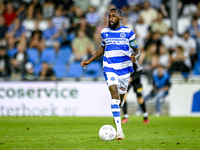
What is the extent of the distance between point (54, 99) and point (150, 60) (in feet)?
13.7

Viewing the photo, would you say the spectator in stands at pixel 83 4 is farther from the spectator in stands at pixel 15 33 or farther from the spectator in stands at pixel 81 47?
the spectator in stands at pixel 15 33

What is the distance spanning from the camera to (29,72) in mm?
16016

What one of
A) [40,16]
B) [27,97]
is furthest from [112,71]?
[40,16]

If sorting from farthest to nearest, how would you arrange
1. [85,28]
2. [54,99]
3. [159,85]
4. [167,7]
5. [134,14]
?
[167,7] < [134,14] < [85,28] < [159,85] < [54,99]

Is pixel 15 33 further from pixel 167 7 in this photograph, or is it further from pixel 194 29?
pixel 194 29

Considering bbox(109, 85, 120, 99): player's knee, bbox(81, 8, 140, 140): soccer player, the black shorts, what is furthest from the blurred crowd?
bbox(109, 85, 120, 99): player's knee

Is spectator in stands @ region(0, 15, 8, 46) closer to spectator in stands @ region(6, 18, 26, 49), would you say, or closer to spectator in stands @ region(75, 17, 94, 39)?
spectator in stands @ region(6, 18, 26, 49)

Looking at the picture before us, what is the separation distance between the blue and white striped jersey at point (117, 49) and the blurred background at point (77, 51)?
25.0 feet

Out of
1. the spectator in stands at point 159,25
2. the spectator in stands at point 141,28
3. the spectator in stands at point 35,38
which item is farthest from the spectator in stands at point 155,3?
the spectator in stands at point 35,38

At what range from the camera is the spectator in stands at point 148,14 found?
719 inches

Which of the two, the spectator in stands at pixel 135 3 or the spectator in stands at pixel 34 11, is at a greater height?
the spectator in stands at pixel 135 3

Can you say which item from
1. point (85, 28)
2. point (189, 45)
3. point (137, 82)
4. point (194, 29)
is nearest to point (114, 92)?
point (137, 82)

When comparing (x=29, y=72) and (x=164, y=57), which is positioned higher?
(x=164, y=57)

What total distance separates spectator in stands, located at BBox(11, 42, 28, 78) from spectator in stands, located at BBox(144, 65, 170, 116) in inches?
202
